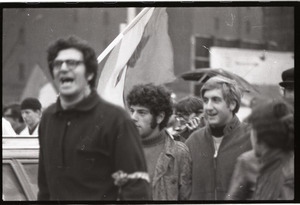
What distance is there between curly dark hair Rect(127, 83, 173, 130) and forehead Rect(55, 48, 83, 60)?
52cm

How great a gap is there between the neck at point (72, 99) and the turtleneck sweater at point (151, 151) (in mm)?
602

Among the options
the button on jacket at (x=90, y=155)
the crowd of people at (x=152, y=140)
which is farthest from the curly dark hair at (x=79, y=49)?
the button on jacket at (x=90, y=155)

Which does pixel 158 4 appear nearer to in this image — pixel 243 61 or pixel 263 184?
pixel 243 61

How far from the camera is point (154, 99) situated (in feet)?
17.2

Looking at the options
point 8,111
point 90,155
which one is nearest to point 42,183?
point 90,155

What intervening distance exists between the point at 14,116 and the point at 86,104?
665 millimetres

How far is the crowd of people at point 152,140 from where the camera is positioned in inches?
199

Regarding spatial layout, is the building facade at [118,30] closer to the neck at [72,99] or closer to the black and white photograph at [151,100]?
the black and white photograph at [151,100]

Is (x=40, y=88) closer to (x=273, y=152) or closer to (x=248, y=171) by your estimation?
(x=248, y=171)

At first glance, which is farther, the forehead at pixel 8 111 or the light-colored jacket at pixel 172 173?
the forehead at pixel 8 111

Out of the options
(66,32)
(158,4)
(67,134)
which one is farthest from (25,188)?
(158,4)

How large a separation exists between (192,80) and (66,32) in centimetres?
111

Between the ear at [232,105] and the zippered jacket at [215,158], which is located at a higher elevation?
the ear at [232,105]

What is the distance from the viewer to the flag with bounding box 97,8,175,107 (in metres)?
5.31
